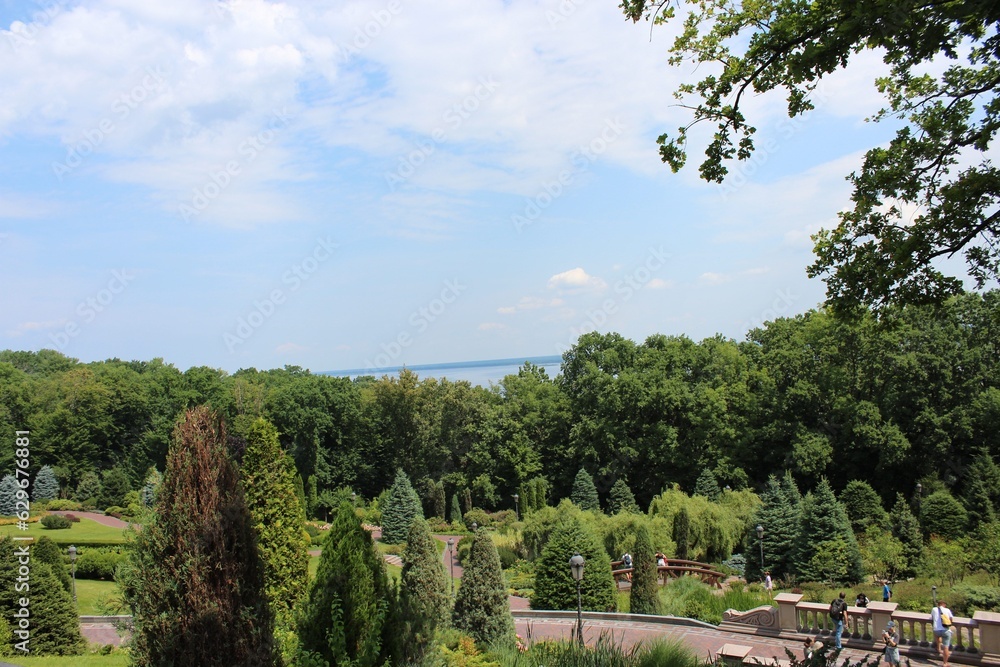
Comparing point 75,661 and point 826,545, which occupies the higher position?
point 826,545

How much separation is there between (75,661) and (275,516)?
4181mm

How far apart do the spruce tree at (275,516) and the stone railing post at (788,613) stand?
9.55 meters

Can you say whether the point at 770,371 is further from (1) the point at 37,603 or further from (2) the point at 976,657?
(1) the point at 37,603

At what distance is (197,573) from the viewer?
659cm

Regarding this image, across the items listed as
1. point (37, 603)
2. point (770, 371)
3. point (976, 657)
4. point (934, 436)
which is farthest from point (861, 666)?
point (770, 371)

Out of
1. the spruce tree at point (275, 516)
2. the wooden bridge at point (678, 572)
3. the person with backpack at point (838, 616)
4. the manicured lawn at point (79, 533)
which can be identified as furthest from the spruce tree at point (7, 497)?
the person with backpack at point (838, 616)

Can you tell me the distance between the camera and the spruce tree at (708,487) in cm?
3291

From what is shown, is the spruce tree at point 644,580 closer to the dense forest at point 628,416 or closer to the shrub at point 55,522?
the dense forest at point 628,416

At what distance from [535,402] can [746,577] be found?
810 inches

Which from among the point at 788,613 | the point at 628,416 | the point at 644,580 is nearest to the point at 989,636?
the point at 788,613

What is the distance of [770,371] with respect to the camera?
3544 centimetres

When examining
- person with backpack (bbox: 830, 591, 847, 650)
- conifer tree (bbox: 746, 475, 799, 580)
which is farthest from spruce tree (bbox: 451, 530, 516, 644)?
conifer tree (bbox: 746, 475, 799, 580)

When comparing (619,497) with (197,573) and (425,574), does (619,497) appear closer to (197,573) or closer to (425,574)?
(425,574)

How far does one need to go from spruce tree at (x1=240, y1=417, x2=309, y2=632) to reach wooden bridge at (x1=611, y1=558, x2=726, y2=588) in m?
11.8
